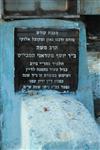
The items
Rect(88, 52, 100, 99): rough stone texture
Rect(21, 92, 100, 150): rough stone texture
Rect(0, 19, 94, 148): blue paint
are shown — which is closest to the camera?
Rect(21, 92, 100, 150): rough stone texture

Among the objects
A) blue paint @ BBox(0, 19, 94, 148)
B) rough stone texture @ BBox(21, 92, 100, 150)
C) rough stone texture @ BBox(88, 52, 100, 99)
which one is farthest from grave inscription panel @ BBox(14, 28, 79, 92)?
rough stone texture @ BBox(88, 52, 100, 99)

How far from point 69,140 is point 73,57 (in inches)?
35.8

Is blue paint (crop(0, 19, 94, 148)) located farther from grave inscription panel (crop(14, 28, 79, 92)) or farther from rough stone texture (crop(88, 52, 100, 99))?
rough stone texture (crop(88, 52, 100, 99))

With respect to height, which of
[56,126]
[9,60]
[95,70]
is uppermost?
[9,60]

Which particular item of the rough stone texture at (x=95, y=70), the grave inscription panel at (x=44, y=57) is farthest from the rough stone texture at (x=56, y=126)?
the rough stone texture at (x=95, y=70)

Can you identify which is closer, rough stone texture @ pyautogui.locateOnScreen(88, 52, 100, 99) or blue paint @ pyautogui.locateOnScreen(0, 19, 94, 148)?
blue paint @ pyautogui.locateOnScreen(0, 19, 94, 148)

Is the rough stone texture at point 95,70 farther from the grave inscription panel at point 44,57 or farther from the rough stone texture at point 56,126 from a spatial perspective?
the rough stone texture at point 56,126

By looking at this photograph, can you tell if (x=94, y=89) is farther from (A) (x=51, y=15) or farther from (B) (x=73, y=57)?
(A) (x=51, y=15)

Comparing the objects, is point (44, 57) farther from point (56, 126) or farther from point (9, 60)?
point (56, 126)

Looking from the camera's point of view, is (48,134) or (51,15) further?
(51,15)

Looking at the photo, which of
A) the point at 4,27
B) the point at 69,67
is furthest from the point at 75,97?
the point at 4,27

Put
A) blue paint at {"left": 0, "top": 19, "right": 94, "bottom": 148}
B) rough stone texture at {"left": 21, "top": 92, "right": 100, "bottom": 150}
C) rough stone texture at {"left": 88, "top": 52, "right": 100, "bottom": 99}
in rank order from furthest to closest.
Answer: rough stone texture at {"left": 88, "top": 52, "right": 100, "bottom": 99}, blue paint at {"left": 0, "top": 19, "right": 94, "bottom": 148}, rough stone texture at {"left": 21, "top": 92, "right": 100, "bottom": 150}

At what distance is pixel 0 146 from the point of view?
4.35 meters

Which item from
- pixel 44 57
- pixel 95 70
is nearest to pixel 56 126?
pixel 44 57
